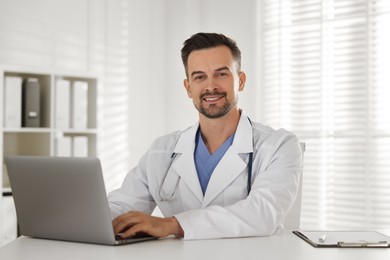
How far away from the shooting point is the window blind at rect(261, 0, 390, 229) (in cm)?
429

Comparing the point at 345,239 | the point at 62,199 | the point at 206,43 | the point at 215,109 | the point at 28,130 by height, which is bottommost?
the point at 345,239

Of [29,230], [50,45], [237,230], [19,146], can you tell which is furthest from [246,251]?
[50,45]

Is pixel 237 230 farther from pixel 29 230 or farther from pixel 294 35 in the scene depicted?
pixel 294 35

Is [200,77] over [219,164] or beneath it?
over

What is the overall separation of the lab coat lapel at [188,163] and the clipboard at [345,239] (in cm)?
47

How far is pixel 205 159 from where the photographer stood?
2.41 meters

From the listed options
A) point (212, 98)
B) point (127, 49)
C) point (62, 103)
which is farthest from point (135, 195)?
point (127, 49)

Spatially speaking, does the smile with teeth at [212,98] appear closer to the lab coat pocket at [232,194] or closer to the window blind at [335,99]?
the lab coat pocket at [232,194]

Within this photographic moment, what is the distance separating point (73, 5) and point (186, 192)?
2.76 m

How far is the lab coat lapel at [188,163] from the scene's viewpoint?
232cm

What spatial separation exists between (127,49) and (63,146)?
1303mm

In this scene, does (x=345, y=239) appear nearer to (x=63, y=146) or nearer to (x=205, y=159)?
(x=205, y=159)

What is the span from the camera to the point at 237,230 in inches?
74.7

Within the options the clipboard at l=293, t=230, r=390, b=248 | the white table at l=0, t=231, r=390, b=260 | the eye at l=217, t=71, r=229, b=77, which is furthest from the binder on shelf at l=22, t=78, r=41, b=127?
the clipboard at l=293, t=230, r=390, b=248
